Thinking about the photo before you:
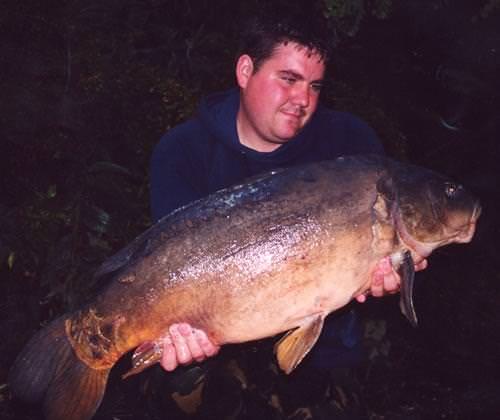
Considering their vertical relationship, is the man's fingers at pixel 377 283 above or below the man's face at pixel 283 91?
below

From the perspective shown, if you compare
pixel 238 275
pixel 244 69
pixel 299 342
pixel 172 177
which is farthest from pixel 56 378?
pixel 244 69

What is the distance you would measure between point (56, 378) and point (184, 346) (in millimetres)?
530

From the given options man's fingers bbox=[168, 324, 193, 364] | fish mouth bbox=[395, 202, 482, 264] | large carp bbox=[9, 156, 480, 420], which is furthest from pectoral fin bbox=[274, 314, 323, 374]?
fish mouth bbox=[395, 202, 482, 264]

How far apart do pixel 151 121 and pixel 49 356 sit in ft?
6.84

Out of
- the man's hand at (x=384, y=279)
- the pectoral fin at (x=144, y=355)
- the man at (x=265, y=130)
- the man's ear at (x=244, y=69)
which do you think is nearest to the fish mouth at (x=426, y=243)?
the man's hand at (x=384, y=279)

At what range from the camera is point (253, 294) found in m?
2.09

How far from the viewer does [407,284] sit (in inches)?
88.1

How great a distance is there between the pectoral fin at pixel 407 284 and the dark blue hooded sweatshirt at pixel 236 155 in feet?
2.84

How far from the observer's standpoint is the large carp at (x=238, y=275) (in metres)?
2.10

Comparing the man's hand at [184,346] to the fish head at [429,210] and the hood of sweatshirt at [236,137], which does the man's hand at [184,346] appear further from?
the hood of sweatshirt at [236,137]

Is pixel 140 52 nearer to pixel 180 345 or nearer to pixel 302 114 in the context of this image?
pixel 302 114

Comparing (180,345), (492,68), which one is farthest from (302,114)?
(492,68)

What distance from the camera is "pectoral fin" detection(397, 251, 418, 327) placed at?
224cm

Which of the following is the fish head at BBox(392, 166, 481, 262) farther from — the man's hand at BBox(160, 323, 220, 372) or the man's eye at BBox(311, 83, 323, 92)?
the man's hand at BBox(160, 323, 220, 372)
